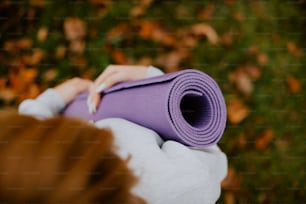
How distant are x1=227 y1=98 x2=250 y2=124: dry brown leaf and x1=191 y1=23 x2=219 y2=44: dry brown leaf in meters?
0.29

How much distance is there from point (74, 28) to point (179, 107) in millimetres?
1260

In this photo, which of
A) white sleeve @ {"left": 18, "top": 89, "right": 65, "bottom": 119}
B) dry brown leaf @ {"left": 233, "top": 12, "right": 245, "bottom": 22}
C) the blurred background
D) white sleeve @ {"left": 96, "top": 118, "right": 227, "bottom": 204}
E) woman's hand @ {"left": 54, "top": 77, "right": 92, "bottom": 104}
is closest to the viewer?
white sleeve @ {"left": 96, "top": 118, "right": 227, "bottom": 204}

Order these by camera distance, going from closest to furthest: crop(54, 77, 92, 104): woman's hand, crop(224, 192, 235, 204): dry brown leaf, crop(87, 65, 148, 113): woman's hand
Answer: crop(87, 65, 148, 113): woman's hand < crop(54, 77, 92, 104): woman's hand < crop(224, 192, 235, 204): dry brown leaf

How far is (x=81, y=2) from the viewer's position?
2227 mm

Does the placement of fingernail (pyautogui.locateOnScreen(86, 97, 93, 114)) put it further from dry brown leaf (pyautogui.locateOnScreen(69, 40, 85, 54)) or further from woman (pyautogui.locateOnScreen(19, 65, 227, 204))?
dry brown leaf (pyautogui.locateOnScreen(69, 40, 85, 54))

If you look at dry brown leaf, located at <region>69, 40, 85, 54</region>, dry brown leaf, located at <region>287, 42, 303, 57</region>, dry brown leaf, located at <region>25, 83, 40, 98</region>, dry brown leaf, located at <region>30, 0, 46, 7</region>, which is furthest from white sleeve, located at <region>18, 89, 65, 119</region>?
dry brown leaf, located at <region>287, 42, 303, 57</region>

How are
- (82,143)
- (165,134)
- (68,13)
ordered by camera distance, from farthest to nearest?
(68,13) → (165,134) → (82,143)

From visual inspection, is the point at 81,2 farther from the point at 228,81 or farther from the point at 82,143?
the point at 82,143

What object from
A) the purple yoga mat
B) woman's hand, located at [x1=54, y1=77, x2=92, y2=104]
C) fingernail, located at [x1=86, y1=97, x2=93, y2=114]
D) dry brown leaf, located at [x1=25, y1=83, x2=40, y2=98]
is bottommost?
dry brown leaf, located at [x1=25, y1=83, x2=40, y2=98]

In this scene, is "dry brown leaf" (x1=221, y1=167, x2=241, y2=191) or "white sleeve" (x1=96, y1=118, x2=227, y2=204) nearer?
"white sleeve" (x1=96, y1=118, x2=227, y2=204)

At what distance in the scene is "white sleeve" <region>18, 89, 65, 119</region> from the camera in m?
1.42

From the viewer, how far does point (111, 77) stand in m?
1.31

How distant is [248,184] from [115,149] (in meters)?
1.06

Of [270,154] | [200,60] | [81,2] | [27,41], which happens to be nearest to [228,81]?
[200,60]
